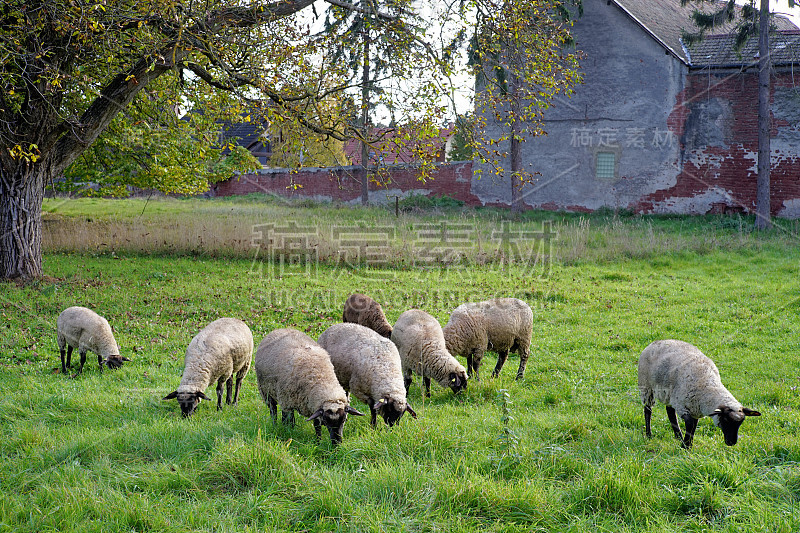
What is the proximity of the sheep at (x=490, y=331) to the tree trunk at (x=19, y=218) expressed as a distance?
33.3ft

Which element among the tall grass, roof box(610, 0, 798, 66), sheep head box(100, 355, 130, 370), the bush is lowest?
sheep head box(100, 355, 130, 370)

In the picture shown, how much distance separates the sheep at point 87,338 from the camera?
324 inches

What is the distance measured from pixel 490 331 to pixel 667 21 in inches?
1113

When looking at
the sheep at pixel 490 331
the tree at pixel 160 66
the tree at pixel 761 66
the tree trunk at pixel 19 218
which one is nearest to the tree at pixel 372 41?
the tree at pixel 160 66

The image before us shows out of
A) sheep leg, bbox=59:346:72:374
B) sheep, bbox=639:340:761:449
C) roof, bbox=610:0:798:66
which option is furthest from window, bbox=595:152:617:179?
sheep leg, bbox=59:346:72:374

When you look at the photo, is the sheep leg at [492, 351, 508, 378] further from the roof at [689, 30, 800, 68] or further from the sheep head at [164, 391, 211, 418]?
the roof at [689, 30, 800, 68]

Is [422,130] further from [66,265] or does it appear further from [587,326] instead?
[66,265]

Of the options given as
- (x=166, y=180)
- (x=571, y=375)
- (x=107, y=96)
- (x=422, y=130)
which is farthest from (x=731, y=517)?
(x=166, y=180)

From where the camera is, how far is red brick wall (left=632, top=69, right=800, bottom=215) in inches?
936

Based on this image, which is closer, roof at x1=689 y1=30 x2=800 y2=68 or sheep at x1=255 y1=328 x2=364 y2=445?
sheep at x1=255 y1=328 x2=364 y2=445

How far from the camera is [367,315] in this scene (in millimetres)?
9086

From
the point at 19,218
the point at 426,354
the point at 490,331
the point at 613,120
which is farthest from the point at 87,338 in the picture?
the point at 613,120

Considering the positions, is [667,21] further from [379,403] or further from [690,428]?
[379,403]

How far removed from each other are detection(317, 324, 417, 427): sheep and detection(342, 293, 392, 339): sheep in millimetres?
1990
